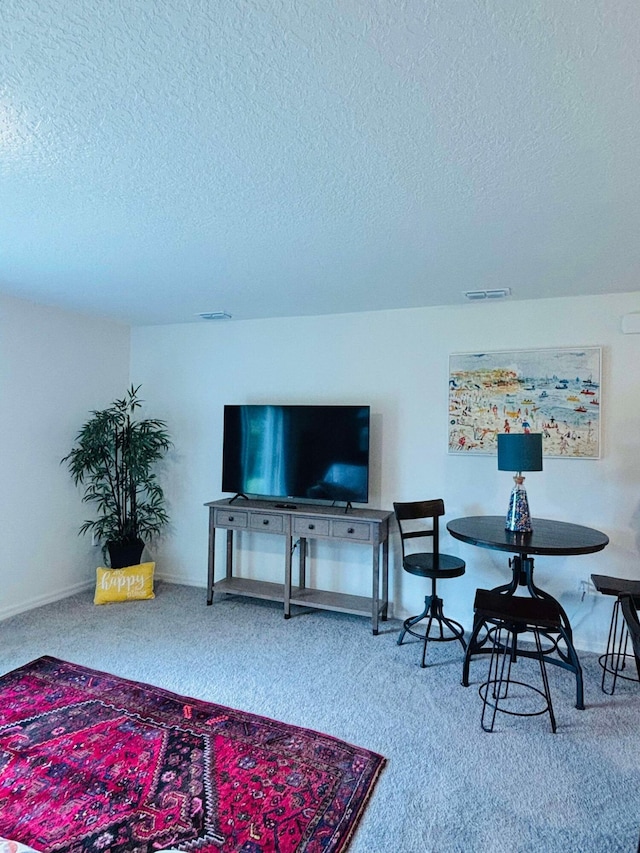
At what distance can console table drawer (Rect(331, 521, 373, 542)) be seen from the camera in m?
3.47

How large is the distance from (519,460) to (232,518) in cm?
223

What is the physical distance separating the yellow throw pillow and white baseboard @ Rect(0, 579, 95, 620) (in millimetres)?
325

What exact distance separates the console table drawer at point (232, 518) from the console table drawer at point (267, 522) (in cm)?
6

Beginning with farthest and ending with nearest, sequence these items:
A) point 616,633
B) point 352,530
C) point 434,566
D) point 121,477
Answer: point 121,477 → point 352,530 → point 616,633 → point 434,566

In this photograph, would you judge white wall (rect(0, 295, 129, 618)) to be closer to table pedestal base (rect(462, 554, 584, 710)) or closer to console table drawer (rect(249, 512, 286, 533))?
console table drawer (rect(249, 512, 286, 533))

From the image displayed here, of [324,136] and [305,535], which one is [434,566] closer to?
[305,535]

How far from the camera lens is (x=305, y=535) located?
3.65m

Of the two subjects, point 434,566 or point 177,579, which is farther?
point 177,579

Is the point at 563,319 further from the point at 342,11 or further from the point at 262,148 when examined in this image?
the point at 342,11

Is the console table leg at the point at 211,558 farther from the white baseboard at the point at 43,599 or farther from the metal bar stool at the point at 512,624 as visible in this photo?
the metal bar stool at the point at 512,624

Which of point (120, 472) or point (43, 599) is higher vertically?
point (120, 472)

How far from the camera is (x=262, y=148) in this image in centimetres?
165

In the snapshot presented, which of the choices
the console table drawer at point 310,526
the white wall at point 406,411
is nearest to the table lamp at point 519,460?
the white wall at point 406,411

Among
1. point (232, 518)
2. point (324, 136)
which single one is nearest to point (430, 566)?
point (232, 518)
